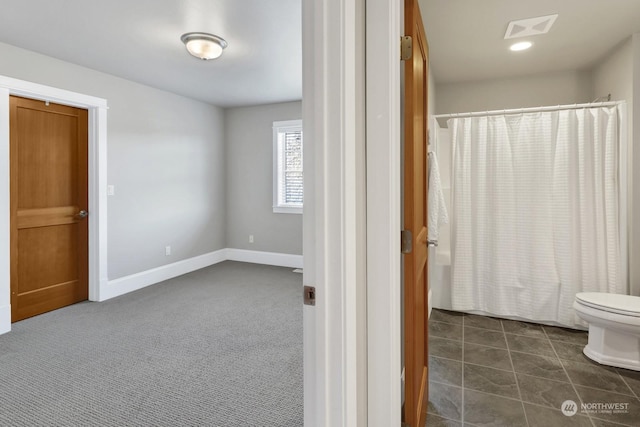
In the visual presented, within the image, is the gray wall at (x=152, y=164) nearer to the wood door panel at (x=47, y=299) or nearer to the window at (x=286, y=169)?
the wood door panel at (x=47, y=299)

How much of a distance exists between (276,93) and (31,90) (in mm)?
2471

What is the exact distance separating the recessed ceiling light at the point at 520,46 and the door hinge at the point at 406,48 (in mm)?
2005

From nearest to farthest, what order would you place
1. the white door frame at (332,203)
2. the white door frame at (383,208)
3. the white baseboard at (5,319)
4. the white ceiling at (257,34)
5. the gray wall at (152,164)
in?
the white door frame at (332,203)
the white door frame at (383,208)
the white ceiling at (257,34)
the white baseboard at (5,319)
the gray wall at (152,164)

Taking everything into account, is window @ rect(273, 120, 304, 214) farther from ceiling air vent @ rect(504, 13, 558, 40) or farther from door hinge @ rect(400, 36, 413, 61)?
door hinge @ rect(400, 36, 413, 61)

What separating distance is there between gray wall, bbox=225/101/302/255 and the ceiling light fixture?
85.4 inches

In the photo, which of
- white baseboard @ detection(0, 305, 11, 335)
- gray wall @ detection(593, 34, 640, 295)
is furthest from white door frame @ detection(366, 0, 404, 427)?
white baseboard @ detection(0, 305, 11, 335)

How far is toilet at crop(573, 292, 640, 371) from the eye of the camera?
2.20 metres

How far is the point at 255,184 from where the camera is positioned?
5395 mm

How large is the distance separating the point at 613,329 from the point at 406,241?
6.30 ft

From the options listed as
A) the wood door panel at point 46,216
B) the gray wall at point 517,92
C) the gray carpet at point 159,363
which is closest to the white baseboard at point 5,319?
the gray carpet at point 159,363

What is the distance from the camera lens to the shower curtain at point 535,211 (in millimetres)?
2820

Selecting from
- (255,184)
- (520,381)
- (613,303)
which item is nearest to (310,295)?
(520,381)

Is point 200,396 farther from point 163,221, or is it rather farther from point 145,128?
point 145,128

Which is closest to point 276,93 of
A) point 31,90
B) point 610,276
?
point 31,90
